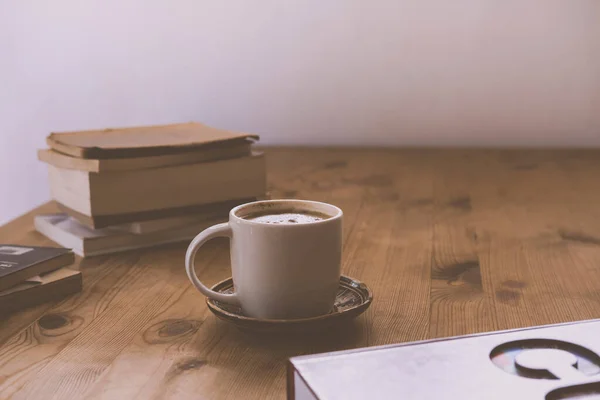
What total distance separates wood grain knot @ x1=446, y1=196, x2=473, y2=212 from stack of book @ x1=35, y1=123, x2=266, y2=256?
31cm

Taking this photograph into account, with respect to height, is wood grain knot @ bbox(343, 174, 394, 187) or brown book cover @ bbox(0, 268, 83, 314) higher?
brown book cover @ bbox(0, 268, 83, 314)

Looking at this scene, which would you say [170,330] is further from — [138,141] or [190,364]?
[138,141]

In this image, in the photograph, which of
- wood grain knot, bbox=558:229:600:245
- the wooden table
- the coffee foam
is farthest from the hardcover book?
wood grain knot, bbox=558:229:600:245

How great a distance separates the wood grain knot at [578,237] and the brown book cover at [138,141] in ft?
1.41

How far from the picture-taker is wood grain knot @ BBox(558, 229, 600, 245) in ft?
3.11

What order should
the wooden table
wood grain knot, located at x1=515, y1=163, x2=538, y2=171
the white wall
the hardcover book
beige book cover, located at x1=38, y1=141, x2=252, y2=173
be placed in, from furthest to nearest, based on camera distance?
the white wall → wood grain knot, located at x1=515, y1=163, x2=538, y2=171 → beige book cover, located at x1=38, y1=141, x2=252, y2=173 → the wooden table → the hardcover book

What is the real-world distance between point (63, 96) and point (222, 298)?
4.55 ft

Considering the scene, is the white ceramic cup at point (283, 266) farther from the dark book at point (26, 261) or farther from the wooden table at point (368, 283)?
the dark book at point (26, 261)

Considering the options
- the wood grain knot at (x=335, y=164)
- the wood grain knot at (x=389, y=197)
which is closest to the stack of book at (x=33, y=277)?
the wood grain knot at (x=389, y=197)

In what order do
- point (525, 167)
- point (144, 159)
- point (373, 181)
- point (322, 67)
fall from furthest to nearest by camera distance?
point (322, 67) < point (525, 167) < point (373, 181) < point (144, 159)

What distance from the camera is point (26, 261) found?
741 millimetres

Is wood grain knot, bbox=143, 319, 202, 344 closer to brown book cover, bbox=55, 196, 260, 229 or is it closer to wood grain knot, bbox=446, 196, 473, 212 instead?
brown book cover, bbox=55, 196, 260, 229

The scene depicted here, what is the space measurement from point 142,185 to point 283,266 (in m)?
0.36

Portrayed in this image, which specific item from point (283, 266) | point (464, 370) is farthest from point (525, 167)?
point (464, 370)
